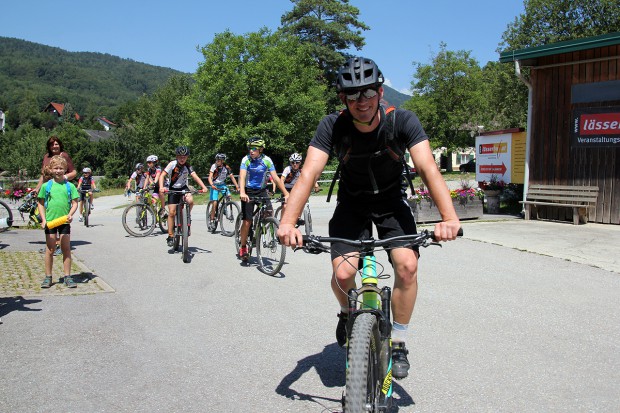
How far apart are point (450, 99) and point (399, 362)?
195ft

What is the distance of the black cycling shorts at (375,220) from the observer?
373 cm

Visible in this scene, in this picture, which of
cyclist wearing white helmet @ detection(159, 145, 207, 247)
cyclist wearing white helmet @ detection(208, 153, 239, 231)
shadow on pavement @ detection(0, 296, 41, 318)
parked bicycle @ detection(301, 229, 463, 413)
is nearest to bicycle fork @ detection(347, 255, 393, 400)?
parked bicycle @ detection(301, 229, 463, 413)

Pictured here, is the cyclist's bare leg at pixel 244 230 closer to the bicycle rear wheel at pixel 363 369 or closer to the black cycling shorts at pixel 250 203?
the black cycling shorts at pixel 250 203

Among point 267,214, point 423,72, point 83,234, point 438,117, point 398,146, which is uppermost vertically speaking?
point 423,72

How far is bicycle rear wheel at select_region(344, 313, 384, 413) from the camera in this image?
9.20ft

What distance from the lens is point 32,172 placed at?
5975 cm

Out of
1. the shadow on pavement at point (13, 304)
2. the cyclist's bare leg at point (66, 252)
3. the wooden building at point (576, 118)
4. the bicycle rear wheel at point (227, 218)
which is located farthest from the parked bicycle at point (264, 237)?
the wooden building at point (576, 118)

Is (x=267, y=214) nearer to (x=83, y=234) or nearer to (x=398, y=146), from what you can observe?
(x=398, y=146)

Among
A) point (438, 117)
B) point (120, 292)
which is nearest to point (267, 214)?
point (120, 292)

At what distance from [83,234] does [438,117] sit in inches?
1963

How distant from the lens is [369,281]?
3.36 meters

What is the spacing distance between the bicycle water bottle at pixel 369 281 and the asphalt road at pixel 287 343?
0.90 m

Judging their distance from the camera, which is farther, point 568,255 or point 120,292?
point 568,255

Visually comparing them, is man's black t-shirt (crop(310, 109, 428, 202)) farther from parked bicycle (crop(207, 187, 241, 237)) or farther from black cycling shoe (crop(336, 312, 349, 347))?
parked bicycle (crop(207, 187, 241, 237))
